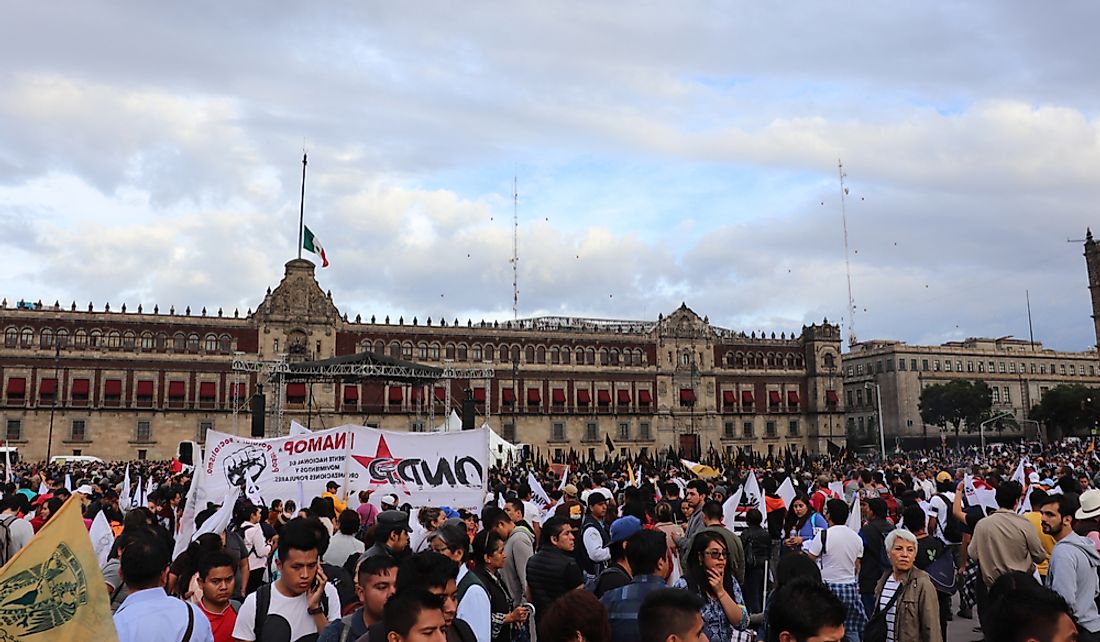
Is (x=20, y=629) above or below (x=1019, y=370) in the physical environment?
below

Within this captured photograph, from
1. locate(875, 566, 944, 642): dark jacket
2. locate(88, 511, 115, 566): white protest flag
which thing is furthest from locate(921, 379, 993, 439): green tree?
locate(88, 511, 115, 566): white protest flag

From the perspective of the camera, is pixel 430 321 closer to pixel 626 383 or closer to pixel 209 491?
pixel 626 383

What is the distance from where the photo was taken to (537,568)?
21.3 feet

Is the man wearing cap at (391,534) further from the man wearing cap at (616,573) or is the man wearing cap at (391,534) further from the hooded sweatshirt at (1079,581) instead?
the hooded sweatshirt at (1079,581)

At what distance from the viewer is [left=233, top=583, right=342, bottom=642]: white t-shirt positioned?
4859mm

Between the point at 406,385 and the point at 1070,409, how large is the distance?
180 feet

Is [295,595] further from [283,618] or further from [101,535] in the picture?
[101,535]

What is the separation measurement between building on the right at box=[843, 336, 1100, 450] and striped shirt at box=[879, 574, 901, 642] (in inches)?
2949

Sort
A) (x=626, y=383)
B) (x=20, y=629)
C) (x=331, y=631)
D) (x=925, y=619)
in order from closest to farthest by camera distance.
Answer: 1. (x=20, y=629)
2. (x=331, y=631)
3. (x=925, y=619)
4. (x=626, y=383)

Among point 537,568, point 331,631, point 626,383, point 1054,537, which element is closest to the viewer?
point 331,631

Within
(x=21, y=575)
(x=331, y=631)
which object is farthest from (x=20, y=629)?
(x=331, y=631)

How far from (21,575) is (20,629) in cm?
23

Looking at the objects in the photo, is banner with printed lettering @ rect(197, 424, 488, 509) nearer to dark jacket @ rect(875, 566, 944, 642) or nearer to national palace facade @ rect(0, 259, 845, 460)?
dark jacket @ rect(875, 566, 944, 642)

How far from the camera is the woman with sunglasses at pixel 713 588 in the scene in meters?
5.33
